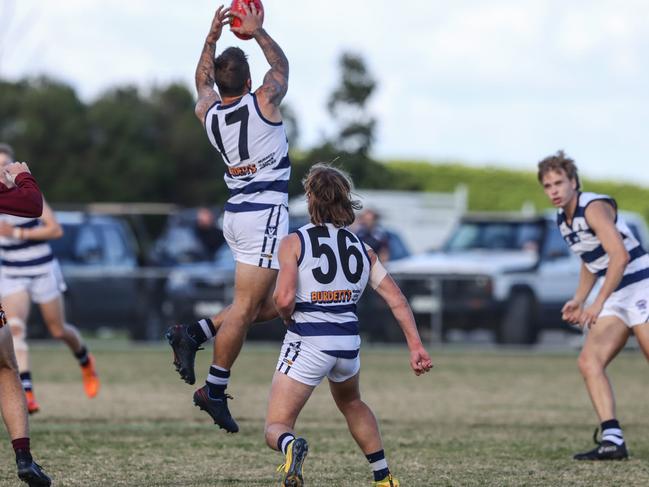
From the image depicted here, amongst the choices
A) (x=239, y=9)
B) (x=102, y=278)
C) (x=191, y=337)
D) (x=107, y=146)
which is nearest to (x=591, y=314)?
(x=191, y=337)

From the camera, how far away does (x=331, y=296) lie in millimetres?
6961

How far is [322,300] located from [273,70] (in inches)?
75.6

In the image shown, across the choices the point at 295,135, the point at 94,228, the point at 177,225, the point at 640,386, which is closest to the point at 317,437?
the point at 640,386

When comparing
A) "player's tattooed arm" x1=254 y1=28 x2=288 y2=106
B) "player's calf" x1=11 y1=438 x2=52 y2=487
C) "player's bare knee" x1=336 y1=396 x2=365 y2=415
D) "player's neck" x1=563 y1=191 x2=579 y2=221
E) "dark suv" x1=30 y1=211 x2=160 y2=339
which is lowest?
"dark suv" x1=30 y1=211 x2=160 y2=339

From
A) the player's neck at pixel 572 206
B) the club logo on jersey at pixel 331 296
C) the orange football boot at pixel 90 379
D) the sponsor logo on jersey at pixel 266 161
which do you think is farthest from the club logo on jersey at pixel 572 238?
the orange football boot at pixel 90 379

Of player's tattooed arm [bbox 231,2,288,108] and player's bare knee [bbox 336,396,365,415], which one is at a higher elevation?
player's tattooed arm [bbox 231,2,288,108]

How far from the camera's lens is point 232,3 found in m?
8.38

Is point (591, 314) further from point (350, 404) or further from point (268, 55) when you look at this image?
point (268, 55)

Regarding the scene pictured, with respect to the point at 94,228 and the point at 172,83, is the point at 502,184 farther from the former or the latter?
the point at 94,228

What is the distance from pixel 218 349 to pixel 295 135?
2178 centimetres

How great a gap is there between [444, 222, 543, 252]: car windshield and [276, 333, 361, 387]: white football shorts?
15.8m

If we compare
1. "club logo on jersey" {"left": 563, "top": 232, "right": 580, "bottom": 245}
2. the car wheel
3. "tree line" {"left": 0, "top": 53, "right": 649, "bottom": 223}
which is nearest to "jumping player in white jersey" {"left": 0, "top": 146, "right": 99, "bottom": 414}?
"club logo on jersey" {"left": 563, "top": 232, "right": 580, "bottom": 245}

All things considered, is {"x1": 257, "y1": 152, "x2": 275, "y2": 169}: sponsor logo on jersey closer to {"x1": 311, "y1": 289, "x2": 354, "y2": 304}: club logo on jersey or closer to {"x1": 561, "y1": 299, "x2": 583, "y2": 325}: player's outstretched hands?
{"x1": 311, "y1": 289, "x2": 354, "y2": 304}: club logo on jersey

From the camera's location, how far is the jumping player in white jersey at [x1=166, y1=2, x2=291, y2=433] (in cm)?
831
